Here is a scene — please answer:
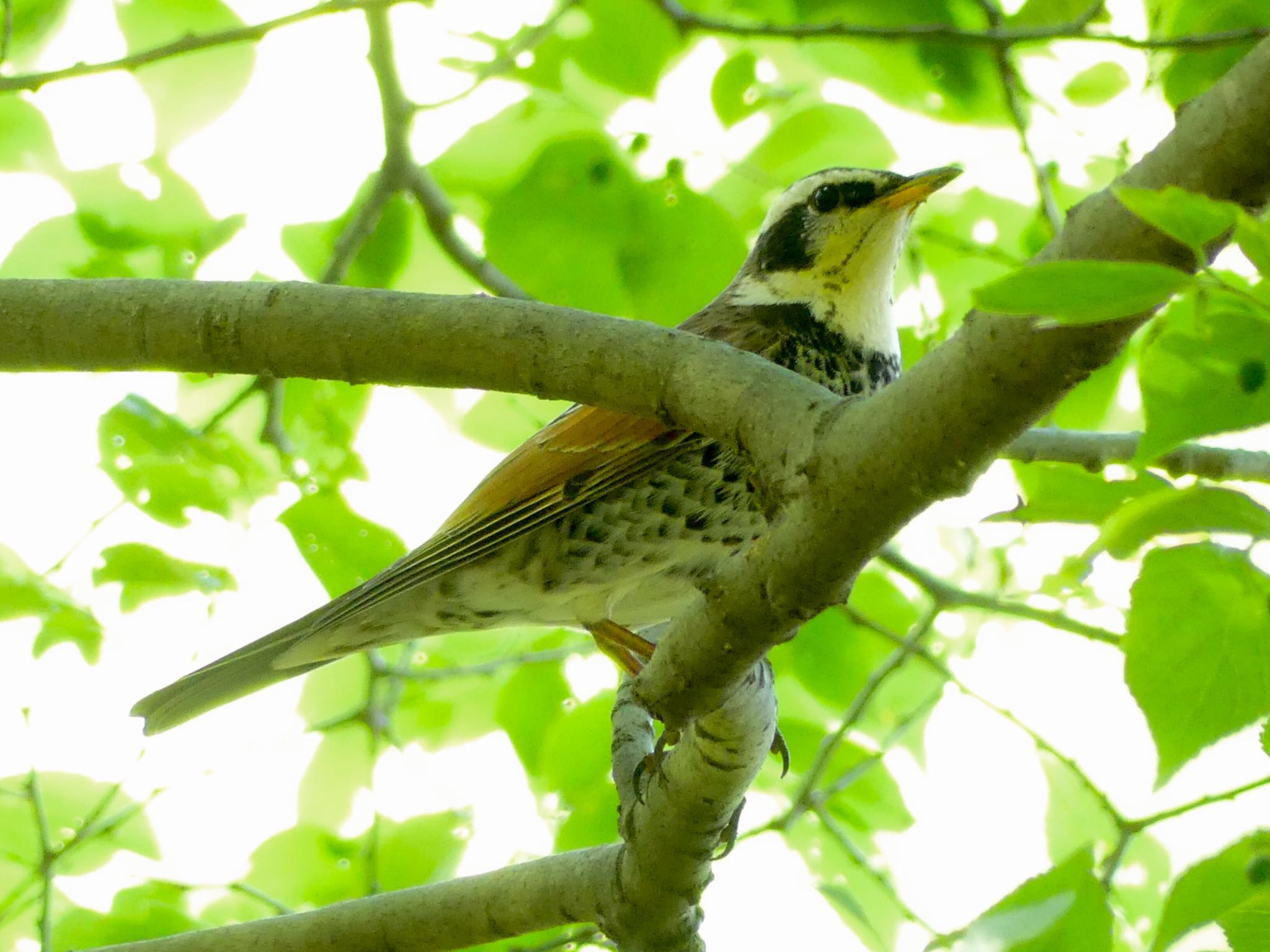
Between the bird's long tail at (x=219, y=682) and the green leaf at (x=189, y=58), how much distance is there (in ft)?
3.93

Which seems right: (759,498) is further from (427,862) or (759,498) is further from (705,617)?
(427,862)

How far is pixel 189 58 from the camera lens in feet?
10.2

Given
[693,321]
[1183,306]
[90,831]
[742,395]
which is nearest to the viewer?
[1183,306]

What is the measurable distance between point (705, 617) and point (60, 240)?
2.15 metres

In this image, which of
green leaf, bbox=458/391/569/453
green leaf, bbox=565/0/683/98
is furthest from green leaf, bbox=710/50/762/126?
green leaf, bbox=458/391/569/453

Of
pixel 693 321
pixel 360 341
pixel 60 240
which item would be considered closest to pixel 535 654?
pixel 693 321

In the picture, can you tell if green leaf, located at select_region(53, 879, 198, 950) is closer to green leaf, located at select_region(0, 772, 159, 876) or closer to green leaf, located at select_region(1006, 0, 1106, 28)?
green leaf, located at select_region(0, 772, 159, 876)

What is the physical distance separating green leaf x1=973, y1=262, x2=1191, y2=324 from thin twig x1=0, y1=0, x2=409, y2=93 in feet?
6.19

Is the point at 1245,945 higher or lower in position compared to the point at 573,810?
lower

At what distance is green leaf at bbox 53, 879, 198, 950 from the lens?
2.98m

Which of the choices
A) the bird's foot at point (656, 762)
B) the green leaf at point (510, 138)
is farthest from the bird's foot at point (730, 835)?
the green leaf at point (510, 138)

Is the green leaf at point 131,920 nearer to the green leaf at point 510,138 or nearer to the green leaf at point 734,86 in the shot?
the green leaf at point 510,138

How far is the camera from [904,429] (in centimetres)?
142

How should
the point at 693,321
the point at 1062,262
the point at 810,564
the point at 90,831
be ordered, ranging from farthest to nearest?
the point at 693,321, the point at 90,831, the point at 810,564, the point at 1062,262
